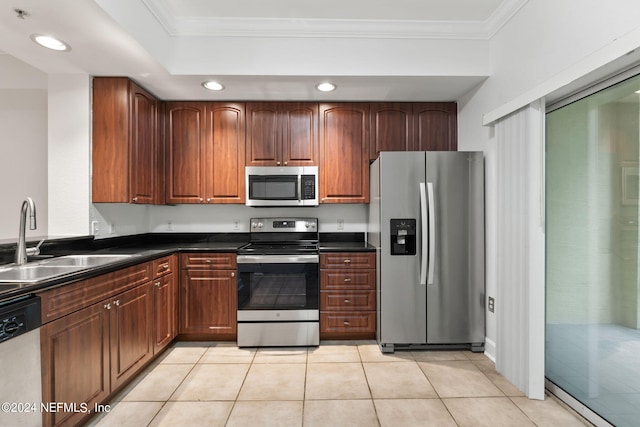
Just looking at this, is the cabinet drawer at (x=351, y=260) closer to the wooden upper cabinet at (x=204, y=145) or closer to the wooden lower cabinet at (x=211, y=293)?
the wooden lower cabinet at (x=211, y=293)

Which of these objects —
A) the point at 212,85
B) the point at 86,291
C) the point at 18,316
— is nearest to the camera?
the point at 18,316

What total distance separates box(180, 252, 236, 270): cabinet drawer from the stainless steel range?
11cm

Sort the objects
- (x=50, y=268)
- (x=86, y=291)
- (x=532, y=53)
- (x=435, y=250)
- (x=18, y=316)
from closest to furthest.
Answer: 1. (x=18, y=316)
2. (x=86, y=291)
3. (x=50, y=268)
4. (x=532, y=53)
5. (x=435, y=250)

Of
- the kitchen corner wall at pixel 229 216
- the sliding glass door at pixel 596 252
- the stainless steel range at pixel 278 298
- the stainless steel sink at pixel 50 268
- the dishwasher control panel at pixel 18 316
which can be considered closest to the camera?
the dishwasher control panel at pixel 18 316

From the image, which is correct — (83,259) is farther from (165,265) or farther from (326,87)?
(326,87)

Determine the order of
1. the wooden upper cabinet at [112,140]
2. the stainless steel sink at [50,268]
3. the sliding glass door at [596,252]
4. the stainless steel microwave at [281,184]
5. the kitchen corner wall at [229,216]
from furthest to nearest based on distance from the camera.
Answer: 1. the kitchen corner wall at [229,216]
2. the stainless steel microwave at [281,184]
3. the wooden upper cabinet at [112,140]
4. the stainless steel sink at [50,268]
5. the sliding glass door at [596,252]

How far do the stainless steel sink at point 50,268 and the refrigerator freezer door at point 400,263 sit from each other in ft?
6.68

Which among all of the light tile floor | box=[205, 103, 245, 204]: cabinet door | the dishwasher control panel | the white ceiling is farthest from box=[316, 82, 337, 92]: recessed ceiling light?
the dishwasher control panel

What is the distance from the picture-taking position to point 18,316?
4.72ft

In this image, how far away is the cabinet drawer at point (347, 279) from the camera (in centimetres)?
319

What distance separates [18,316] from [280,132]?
8.42ft

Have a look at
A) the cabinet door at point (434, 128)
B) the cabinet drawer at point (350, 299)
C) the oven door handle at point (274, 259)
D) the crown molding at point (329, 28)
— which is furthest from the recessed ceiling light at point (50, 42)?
the cabinet door at point (434, 128)

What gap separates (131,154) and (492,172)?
3.06 metres

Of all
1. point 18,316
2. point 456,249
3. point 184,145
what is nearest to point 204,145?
point 184,145
